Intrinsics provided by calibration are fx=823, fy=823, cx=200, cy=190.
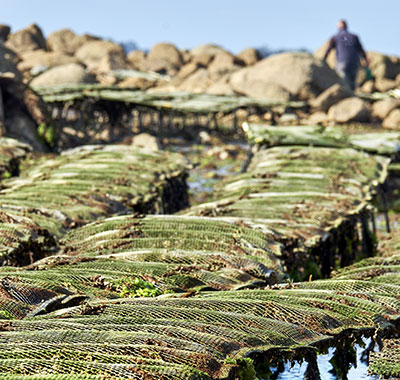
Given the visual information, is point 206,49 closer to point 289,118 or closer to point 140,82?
point 140,82

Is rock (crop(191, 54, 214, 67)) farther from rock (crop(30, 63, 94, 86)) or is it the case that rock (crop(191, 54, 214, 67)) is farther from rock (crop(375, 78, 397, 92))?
rock (crop(375, 78, 397, 92))

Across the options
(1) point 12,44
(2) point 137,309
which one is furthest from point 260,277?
(1) point 12,44

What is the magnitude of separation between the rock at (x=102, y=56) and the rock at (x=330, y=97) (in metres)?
20.4

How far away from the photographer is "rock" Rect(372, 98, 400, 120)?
42.8 meters

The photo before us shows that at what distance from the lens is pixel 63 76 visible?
49.3m

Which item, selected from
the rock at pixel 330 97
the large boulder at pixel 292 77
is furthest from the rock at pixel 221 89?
the rock at pixel 330 97

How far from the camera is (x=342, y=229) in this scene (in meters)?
14.1

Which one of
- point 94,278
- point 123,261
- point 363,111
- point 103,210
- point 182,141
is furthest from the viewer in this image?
point 363,111

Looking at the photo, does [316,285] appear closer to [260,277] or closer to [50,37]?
[260,277]

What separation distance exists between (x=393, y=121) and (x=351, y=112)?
213 cm

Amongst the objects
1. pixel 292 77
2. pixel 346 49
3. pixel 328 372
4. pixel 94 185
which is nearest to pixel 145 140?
pixel 346 49

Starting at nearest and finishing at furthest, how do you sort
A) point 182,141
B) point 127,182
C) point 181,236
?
point 181,236 → point 127,182 → point 182,141

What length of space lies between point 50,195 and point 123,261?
5228 mm

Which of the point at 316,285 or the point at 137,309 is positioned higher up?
the point at 137,309
